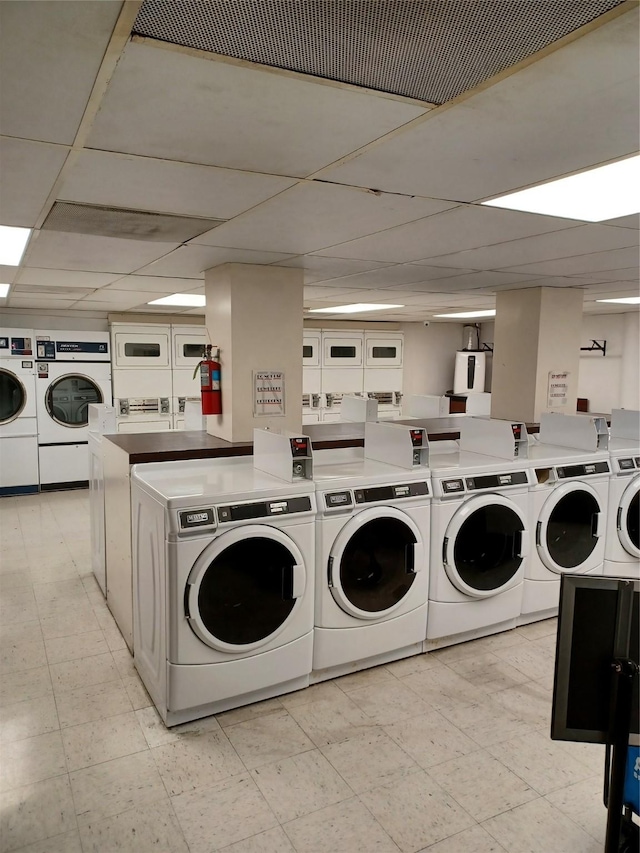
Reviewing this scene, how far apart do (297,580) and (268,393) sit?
5.41ft

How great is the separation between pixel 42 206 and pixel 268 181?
42.4 inches

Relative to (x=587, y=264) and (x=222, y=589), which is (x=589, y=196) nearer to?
(x=587, y=264)

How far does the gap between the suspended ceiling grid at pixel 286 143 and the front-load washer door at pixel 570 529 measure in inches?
62.3

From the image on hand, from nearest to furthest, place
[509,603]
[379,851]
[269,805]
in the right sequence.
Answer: [379,851], [269,805], [509,603]

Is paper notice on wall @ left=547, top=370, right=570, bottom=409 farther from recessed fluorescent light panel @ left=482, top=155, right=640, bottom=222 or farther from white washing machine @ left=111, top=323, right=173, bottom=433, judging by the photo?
white washing machine @ left=111, top=323, right=173, bottom=433

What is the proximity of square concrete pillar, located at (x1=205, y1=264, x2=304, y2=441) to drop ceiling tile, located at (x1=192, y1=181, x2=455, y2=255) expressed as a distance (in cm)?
61

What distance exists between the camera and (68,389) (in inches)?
293

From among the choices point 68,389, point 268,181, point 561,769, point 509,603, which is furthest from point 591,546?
point 68,389

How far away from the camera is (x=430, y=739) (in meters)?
2.69

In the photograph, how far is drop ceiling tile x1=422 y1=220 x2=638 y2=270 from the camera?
305cm

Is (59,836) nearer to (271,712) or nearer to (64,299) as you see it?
(271,712)

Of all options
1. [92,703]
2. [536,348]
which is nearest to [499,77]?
[92,703]

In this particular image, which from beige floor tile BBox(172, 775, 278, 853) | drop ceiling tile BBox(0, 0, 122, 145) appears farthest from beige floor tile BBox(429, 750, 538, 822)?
drop ceiling tile BBox(0, 0, 122, 145)

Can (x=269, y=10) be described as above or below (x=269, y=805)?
above
